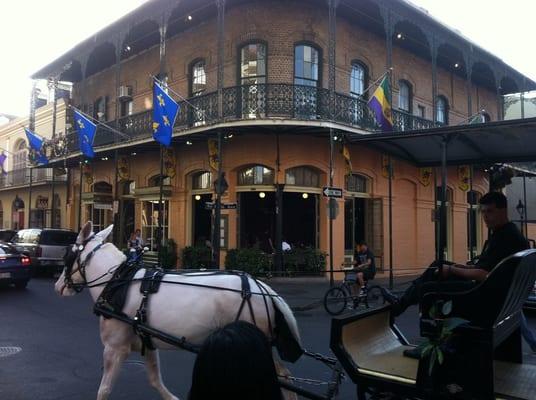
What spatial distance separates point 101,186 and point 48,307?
49.8ft

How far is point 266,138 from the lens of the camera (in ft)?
58.9

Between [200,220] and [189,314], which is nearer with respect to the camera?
[189,314]

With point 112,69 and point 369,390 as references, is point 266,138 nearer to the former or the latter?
point 112,69

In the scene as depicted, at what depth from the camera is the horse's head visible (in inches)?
219

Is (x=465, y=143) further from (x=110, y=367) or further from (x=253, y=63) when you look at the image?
(x=253, y=63)

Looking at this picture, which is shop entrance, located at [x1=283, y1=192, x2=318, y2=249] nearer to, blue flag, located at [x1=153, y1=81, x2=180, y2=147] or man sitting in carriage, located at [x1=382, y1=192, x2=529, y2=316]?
blue flag, located at [x1=153, y1=81, x2=180, y2=147]

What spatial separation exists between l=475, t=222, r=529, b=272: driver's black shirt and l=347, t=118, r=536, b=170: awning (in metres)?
0.99

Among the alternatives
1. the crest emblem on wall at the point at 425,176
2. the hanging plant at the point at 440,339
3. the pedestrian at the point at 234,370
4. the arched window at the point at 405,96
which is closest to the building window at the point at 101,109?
the arched window at the point at 405,96

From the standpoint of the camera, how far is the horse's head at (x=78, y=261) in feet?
18.2

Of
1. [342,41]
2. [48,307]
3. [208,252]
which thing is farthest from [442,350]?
[342,41]

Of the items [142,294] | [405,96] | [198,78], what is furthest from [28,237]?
[405,96]

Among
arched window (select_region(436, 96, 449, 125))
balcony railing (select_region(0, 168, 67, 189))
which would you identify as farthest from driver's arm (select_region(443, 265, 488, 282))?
balcony railing (select_region(0, 168, 67, 189))

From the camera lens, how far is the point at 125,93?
910 inches

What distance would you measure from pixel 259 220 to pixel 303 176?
2.60m
